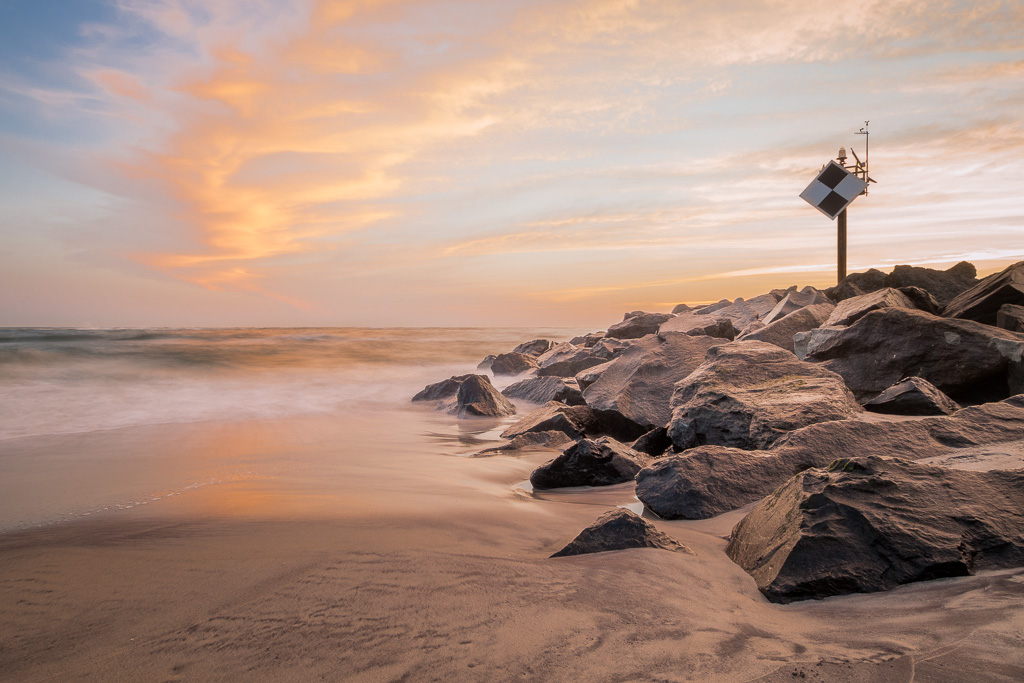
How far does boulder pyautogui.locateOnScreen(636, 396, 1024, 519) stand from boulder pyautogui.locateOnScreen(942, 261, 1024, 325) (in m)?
3.48

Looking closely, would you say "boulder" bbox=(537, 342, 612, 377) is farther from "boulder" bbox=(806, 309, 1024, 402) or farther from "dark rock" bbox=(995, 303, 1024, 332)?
"dark rock" bbox=(995, 303, 1024, 332)

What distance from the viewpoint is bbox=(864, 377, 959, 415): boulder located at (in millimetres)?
3994

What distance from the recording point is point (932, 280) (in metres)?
9.60

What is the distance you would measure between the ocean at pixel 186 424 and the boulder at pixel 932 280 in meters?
7.35

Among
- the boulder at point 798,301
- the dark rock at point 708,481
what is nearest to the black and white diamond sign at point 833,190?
the boulder at point 798,301

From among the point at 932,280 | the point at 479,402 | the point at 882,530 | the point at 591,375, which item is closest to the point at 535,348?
the point at 479,402

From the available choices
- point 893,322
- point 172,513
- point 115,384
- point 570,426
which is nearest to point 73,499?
point 172,513

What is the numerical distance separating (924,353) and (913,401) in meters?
1.39

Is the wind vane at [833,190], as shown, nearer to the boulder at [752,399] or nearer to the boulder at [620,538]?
the boulder at [752,399]

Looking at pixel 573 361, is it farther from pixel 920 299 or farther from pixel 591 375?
Result: pixel 920 299

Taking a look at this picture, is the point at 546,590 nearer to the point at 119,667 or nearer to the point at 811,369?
the point at 119,667

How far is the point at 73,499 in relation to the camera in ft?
11.6

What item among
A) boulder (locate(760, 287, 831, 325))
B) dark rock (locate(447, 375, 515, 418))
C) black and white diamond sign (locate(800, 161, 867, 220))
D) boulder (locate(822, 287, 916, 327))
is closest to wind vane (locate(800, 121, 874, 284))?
black and white diamond sign (locate(800, 161, 867, 220))

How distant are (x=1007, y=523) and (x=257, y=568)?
281 centimetres
